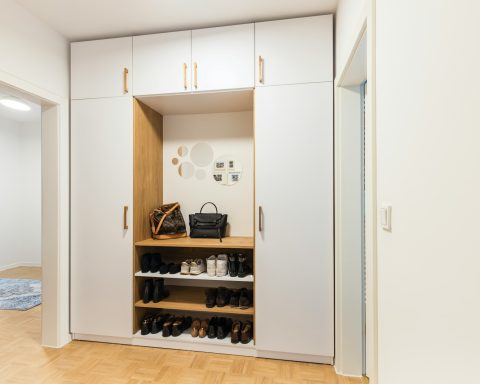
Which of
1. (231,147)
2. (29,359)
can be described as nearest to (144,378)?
(29,359)

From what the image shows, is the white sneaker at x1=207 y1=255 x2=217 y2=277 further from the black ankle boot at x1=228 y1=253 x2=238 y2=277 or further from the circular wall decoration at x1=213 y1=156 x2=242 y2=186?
the circular wall decoration at x1=213 y1=156 x2=242 y2=186

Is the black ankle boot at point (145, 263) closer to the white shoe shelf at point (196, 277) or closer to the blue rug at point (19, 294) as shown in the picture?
the white shoe shelf at point (196, 277)

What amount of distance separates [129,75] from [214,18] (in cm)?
83

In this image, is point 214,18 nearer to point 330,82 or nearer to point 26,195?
point 330,82

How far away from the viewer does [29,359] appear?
2.15 m

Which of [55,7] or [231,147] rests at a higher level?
[55,7]

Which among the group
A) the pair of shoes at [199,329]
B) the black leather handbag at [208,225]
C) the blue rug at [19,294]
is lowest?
the blue rug at [19,294]

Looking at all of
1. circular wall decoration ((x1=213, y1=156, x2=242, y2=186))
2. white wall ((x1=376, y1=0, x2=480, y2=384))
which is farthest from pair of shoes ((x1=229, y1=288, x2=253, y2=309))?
white wall ((x1=376, y1=0, x2=480, y2=384))

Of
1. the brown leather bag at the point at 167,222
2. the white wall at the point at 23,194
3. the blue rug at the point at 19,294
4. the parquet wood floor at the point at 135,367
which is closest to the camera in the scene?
the parquet wood floor at the point at 135,367

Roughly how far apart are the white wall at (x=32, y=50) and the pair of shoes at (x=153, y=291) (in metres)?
1.79

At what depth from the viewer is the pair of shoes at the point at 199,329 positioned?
2.32m

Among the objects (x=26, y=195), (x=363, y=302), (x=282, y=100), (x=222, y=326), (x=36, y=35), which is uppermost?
(x=36, y=35)

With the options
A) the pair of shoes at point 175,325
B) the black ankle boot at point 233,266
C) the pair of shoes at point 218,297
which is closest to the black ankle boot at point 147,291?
the pair of shoes at point 175,325

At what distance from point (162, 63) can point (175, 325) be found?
2.18 meters
